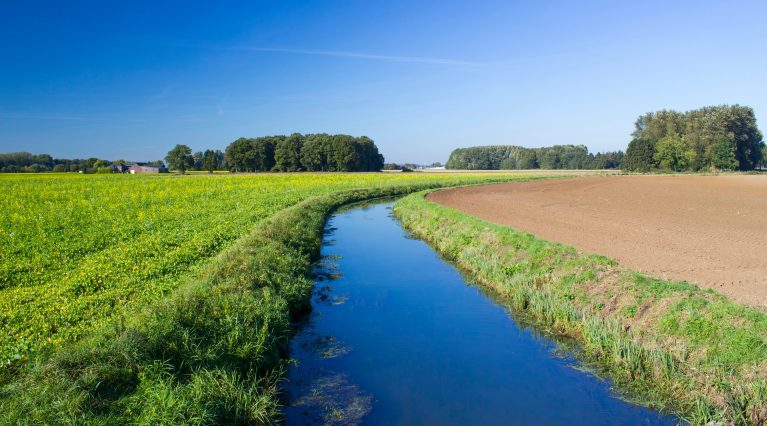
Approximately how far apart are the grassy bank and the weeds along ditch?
5.53 metres

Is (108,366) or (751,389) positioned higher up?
(108,366)

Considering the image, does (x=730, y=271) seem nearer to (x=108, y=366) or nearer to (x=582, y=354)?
(x=582, y=354)

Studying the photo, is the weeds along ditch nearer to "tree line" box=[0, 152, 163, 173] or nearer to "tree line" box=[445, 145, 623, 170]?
"tree line" box=[0, 152, 163, 173]

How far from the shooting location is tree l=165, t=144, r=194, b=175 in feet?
391

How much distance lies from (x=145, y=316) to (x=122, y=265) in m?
5.47

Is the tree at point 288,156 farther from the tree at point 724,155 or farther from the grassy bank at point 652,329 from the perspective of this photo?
the grassy bank at point 652,329

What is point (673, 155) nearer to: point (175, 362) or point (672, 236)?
point (672, 236)

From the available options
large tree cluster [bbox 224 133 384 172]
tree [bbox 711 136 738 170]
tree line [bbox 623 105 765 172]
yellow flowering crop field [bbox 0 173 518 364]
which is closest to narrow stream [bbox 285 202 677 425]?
yellow flowering crop field [bbox 0 173 518 364]

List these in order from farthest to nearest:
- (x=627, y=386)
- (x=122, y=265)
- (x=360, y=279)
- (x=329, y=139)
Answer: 1. (x=329, y=139)
2. (x=360, y=279)
3. (x=122, y=265)
4. (x=627, y=386)

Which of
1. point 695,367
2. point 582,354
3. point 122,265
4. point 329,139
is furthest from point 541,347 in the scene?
point 329,139

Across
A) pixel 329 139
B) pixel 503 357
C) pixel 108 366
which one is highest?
pixel 329 139

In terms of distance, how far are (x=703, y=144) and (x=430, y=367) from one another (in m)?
116

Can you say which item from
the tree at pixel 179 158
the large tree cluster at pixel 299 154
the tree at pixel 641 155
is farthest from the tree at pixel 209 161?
the tree at pixel 641 155

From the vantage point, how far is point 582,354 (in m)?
8.58
